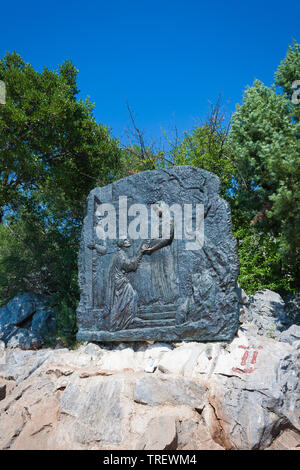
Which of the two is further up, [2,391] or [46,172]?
[46,172]

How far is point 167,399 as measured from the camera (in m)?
5.54

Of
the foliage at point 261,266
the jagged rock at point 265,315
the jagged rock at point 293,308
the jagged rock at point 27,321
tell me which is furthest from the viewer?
the jagged rock at point 27,321

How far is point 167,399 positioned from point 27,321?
23.9ft

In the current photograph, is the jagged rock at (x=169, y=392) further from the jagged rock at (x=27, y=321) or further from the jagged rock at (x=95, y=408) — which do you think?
the jagged rock at (x=27, y=321)

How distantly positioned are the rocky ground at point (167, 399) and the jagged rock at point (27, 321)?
4064mm

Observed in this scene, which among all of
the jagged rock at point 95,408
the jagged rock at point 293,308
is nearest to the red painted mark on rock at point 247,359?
→ the jagged rock at point 95,408

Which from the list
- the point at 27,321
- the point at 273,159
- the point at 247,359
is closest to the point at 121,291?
the point at 247,359

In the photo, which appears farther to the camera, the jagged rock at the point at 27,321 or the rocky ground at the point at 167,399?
the jagged rock at the point at 27,321

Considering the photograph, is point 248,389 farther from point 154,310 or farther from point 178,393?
point 154,310

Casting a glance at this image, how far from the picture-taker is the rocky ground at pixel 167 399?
502 cm

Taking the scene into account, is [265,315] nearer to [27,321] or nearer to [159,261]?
[159,261]

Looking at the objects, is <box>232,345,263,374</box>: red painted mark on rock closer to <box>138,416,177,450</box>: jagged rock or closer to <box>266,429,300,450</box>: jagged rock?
<box>266,429,300,450</box>: jagged rock

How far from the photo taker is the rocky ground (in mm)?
5023

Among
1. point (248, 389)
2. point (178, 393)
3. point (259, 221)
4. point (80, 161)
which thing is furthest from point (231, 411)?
point (80, 161)
